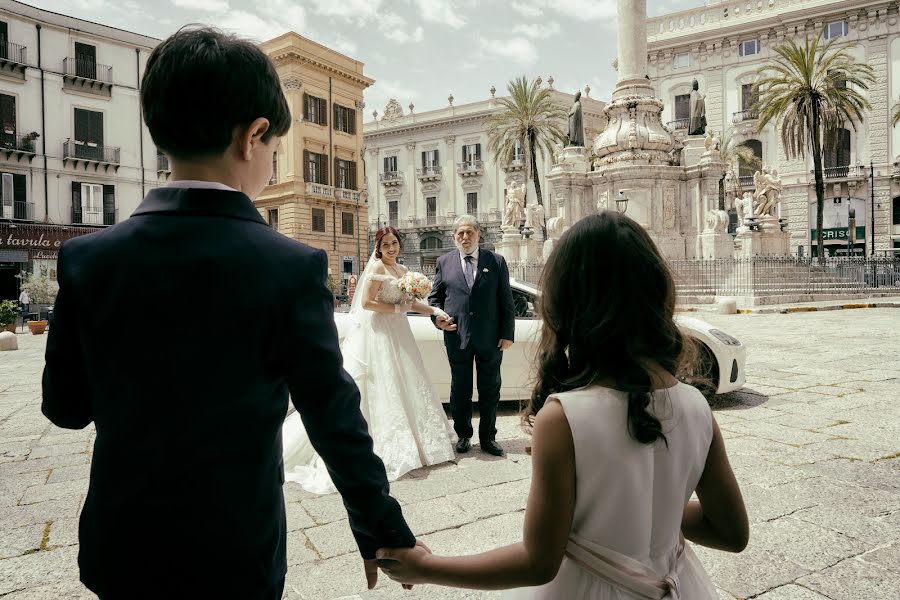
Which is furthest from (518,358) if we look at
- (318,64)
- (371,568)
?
(318,64)

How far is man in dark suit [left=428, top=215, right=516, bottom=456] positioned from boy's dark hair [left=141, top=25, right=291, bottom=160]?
4112 millimetres

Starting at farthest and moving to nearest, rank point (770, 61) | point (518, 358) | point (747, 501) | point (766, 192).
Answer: point (770, 61), point (766, 192), point (518, 358), point (747, 501)

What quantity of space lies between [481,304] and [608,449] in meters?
4.24

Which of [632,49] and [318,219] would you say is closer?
[632,49]

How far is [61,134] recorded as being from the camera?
104 feet

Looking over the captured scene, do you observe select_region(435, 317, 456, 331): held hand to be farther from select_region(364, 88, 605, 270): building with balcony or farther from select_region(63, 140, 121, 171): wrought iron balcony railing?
select_region(364, 88, 605, 270): building with balcony

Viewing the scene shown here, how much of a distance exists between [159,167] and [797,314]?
104 ft

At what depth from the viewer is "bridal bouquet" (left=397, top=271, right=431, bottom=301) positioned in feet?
17.9

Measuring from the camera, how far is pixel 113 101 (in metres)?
33.4

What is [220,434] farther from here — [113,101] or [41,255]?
[113,101]

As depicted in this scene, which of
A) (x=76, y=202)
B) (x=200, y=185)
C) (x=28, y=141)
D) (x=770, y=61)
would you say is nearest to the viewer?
(x=200, y=185)

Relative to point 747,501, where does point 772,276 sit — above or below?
above

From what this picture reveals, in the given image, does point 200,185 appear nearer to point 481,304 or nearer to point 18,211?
point 481,304

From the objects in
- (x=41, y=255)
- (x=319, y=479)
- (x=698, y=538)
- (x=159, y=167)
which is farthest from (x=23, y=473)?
(x=159, y=167)
